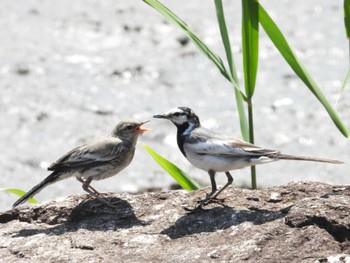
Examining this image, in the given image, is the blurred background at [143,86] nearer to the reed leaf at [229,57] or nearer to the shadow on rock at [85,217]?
the reed leaf at [229,57]

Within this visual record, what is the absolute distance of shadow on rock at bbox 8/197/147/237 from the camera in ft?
24.7

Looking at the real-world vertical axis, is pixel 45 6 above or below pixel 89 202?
above

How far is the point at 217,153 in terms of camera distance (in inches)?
304

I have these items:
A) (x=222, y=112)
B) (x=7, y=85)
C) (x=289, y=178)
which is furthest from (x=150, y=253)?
(x=7, y=85)

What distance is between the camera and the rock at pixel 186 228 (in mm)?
6656

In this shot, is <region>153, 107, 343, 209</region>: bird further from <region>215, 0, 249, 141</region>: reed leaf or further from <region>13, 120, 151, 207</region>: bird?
<region>13, 120, 151, 207</region>: bird

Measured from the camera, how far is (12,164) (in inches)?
480

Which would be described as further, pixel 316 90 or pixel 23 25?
pixel 23 25

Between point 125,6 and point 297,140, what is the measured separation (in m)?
4.14

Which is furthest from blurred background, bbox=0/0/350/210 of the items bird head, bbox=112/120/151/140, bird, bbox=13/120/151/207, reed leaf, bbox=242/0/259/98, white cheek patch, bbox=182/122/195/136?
reed leaf, bbox=242/0/259/98

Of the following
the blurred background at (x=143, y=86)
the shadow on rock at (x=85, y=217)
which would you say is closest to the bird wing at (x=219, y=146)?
the shadow on rock at (x=85, y=217)

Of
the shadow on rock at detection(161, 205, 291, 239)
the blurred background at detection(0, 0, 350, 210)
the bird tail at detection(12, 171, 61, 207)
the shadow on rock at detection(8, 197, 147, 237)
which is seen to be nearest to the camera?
the shadow on rock at detection(161, 205, 291, 239)

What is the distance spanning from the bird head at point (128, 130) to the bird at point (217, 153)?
2.22ft

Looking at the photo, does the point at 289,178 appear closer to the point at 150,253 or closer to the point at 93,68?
the point at 93,68
